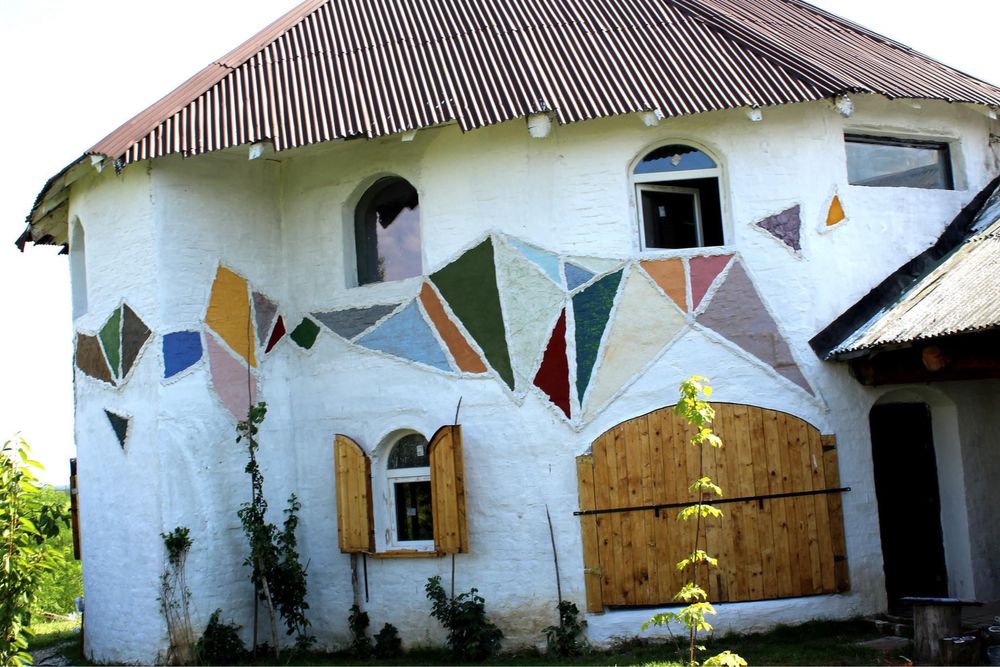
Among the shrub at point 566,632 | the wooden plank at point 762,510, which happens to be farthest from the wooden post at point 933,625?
the shrub at point 566,632

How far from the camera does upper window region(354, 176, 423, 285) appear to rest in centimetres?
1223

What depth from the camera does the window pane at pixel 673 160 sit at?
1144 centimetres

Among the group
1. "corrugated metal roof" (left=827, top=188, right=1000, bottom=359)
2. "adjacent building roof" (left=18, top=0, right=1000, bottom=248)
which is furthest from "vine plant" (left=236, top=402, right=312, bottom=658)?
"corrugated metal roof" (left=827, top=188, right=1000, bottom=359)

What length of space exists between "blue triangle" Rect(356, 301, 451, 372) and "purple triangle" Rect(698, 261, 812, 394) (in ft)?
8.93

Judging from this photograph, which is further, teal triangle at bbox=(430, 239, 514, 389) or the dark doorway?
the dark doorway

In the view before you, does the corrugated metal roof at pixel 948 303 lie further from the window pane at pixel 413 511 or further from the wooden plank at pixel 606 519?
the window pane at pixel 413 511

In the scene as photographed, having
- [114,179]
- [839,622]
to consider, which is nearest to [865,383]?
[839,622]

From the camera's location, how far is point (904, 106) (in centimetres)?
1190

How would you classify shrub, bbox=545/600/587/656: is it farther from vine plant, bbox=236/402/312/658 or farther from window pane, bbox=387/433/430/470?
vine plant, bbox=236/402/312/658

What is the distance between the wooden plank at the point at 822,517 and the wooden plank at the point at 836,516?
0.14 feet

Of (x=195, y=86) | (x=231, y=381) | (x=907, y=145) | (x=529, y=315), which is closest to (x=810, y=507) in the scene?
(x=529, y=315)

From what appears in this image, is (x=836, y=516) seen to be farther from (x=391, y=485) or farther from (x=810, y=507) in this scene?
(x=391, y=485)

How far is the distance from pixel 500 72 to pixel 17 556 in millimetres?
6742


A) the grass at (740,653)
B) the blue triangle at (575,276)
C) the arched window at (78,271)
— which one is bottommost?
the grass at (740,653)
